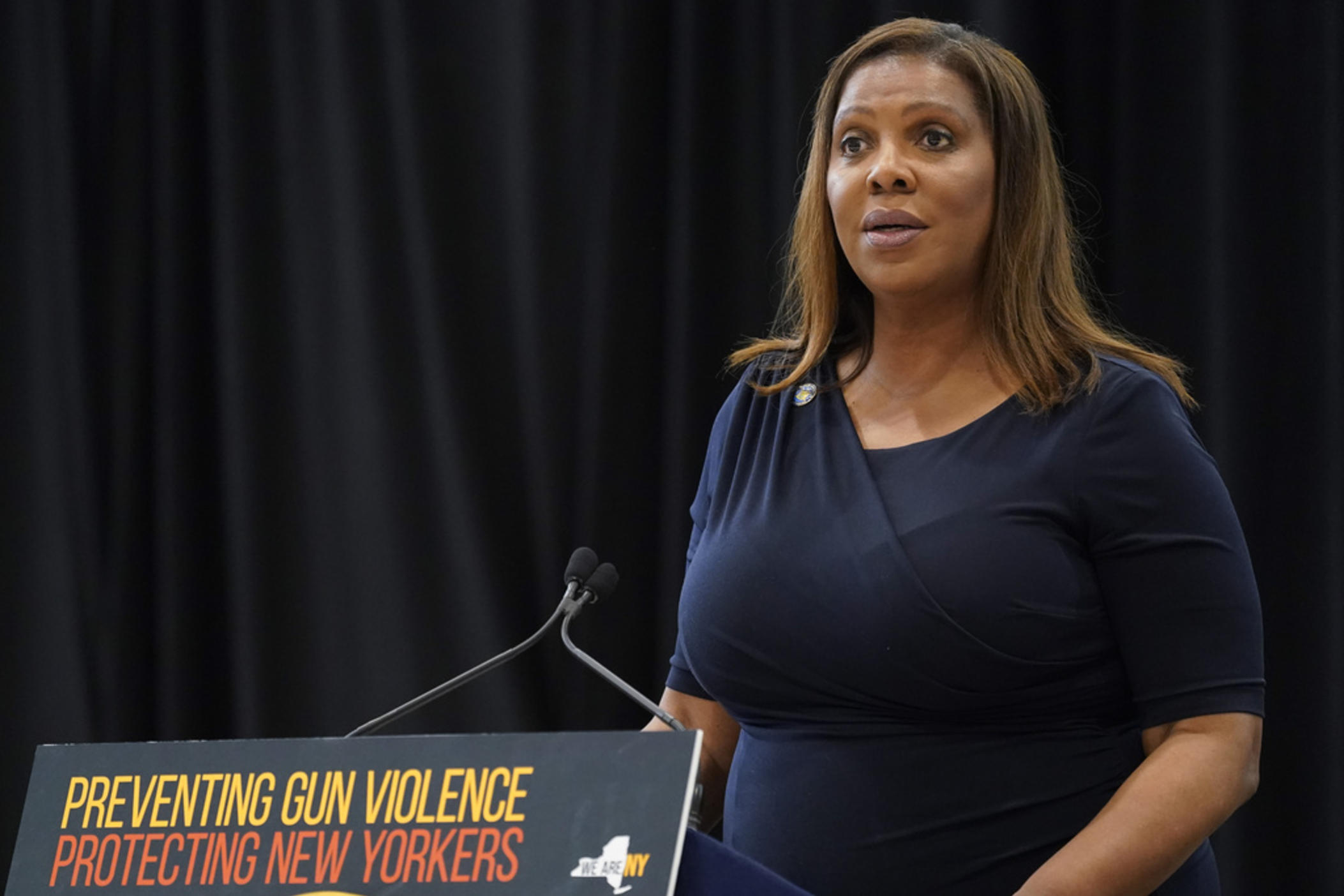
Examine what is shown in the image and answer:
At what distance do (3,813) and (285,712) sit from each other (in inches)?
20.9

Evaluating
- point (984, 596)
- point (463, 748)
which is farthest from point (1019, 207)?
point (463, 748)

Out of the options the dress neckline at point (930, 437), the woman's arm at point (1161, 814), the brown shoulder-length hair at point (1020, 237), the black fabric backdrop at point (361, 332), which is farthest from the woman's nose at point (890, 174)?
the black fabric backdrop at point (361, 332)

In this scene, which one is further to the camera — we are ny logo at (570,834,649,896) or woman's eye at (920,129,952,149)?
woman's eye at (920,129,952,149)

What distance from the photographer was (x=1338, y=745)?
84.4 inches

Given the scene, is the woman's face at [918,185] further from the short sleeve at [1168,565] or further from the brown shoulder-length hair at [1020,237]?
the short sleeve at [1168,565]

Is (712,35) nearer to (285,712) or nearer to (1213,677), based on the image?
(285,712)

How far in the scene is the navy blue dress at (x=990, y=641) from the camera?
1214 millimetres

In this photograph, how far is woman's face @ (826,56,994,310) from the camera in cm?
138

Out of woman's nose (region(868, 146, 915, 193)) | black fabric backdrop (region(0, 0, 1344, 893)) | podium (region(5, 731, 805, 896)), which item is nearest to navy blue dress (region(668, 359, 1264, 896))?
woman's nose (region(868, 146, 915, 193))

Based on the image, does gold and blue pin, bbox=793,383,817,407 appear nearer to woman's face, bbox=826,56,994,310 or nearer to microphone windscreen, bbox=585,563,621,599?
woman's face, bbox=826,56,994,310

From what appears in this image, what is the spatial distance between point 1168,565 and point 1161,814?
21 cm

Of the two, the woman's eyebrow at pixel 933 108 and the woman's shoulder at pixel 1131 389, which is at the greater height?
the woman's eyebrow at pixel 933 108

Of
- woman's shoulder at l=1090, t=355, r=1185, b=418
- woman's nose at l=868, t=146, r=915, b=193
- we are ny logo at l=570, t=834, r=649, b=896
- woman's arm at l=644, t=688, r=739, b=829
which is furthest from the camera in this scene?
woman's arm at l=644, t=688, r=739, b=829

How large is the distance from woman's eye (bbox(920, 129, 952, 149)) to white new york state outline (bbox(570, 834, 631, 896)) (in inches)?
31.3
